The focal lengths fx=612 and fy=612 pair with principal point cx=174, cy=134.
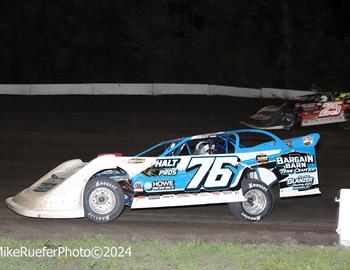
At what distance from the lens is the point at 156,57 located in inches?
1478

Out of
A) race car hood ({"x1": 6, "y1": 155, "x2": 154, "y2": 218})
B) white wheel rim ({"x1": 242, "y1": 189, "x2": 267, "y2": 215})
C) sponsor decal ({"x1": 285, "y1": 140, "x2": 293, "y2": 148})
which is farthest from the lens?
sponsor decal ({"x1": 285, "y1": 140, "x2": 293, "y2": 148})

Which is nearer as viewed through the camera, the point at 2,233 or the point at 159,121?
the point at 2,233

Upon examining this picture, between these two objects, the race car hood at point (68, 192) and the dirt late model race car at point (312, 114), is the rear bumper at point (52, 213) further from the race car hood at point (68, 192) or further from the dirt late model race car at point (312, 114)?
the dirt late model race car at point (312, 114)

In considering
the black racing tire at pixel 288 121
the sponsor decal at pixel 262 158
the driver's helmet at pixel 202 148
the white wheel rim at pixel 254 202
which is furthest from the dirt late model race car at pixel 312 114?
the white wheel rim at pixel 254 202

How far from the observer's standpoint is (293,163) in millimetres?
9148

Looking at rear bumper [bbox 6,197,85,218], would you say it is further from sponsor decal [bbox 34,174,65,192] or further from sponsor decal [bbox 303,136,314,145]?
sponsor decal [bbox 303,136,314,145]

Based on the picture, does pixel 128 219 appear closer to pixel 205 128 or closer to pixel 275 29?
pixel 205 128

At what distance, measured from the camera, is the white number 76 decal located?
879 cm

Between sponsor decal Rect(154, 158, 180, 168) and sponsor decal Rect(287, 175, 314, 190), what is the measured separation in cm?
176

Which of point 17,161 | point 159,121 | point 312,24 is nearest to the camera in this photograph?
point 17,161

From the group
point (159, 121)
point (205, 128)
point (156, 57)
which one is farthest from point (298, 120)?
point (156, 57)

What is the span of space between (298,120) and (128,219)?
421 inches

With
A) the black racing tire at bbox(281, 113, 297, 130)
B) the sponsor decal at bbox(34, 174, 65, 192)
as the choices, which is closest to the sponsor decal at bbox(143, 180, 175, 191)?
the sponsor decal at bbox(34, 174, 65, 192)

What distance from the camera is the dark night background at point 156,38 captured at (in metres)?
36.7
